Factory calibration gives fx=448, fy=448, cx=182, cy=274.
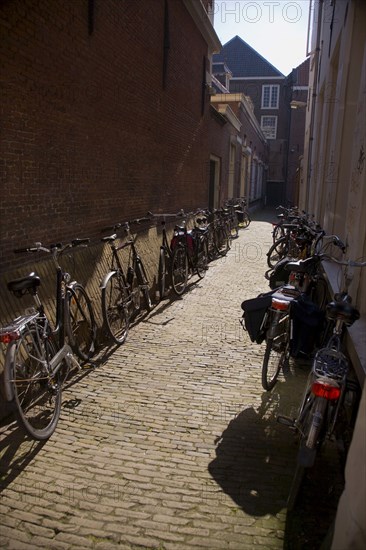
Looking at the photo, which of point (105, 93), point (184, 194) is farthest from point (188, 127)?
point (105, 93)

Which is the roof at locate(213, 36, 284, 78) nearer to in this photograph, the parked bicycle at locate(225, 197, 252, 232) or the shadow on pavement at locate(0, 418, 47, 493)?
the parked bicycle at locate(225, 197, 252, 232)

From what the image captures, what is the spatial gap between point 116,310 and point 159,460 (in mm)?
2431

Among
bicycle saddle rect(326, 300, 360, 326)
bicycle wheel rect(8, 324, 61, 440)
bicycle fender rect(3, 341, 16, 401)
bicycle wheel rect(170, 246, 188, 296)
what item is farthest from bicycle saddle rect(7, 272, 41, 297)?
bicycle wheel rect(170, 246, 188, 296)

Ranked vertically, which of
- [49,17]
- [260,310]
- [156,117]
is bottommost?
[260,310]

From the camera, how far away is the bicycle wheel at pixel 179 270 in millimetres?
7375

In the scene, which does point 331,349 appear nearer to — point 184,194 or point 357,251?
point 357,251

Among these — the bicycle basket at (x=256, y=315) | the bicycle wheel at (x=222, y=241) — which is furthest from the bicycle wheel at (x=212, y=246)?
the bicycle basket at (x=256, y=315)

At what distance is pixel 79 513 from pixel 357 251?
2.84 m

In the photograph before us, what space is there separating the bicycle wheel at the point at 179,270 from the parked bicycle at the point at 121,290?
1.07 m

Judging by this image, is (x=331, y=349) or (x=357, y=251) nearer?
(x=331, y=349)

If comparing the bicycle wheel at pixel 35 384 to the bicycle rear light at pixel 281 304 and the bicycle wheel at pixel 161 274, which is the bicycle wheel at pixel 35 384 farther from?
the bicycle wheel at pixel 161 274

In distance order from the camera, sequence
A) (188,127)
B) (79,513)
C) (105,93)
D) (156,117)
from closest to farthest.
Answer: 1. (79,513)
2. (105,93)
3. (156,117)
4. (188,127)

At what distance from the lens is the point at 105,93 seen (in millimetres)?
5738

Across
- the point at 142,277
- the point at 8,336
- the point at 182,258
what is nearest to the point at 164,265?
the point at 182,258
